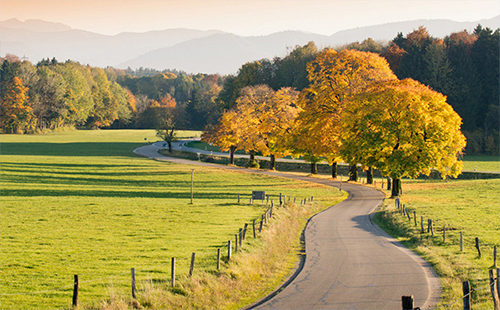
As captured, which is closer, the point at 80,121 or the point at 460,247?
the point at 460,247

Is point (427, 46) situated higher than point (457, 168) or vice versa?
point (427, 46)

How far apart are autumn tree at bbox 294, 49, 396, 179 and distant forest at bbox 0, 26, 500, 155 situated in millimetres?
50246

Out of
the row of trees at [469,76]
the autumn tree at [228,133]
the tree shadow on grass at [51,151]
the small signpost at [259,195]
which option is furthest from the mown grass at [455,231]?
the tree shadow on grass at [51,151]

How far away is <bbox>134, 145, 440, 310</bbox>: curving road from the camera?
49.2ft

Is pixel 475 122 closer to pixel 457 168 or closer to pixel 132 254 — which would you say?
pixel 457 168

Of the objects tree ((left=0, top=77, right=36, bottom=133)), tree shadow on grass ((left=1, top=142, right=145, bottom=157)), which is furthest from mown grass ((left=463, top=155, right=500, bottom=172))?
tree ((left=0, top=77, right=36, bottom=133))

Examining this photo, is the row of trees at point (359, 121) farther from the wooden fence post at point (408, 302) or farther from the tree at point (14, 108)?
the tree at point (14, 108)

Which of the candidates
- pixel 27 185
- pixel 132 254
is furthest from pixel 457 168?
pixel 27 185

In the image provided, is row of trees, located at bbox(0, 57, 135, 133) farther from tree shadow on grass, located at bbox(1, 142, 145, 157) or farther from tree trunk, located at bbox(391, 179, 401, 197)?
tree trunk, located at bbox(391, 179, 401, 197)

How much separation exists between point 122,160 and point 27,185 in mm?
32763

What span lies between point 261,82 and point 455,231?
9652 cm

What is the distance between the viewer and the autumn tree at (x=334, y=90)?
5059 centimetres

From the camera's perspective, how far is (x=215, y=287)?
15.4 m

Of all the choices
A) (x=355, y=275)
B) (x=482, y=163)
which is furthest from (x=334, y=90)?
(x=482, y=163)
